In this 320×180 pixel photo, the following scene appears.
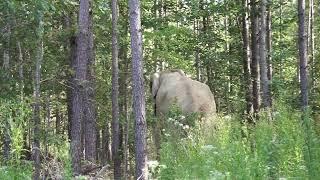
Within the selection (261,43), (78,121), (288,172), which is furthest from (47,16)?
(288,172)

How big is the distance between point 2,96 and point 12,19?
168 cm

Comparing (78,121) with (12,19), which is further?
(78,121)

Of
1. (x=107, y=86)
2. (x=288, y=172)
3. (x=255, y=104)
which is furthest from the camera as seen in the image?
(x=107, y=86)

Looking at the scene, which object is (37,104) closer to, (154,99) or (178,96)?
(178,96)

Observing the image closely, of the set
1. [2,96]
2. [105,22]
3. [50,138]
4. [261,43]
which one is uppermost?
[105,22]

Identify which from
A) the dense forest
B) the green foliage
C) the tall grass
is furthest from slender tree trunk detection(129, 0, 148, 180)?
the green foliage

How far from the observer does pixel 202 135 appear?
9.98 metres

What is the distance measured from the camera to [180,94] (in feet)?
47.5

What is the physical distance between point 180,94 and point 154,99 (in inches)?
56.7

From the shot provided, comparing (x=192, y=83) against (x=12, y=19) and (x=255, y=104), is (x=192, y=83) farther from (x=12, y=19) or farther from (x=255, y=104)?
(x=12, y=19)

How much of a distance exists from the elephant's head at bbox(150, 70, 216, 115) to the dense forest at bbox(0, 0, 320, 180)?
4 centimetres

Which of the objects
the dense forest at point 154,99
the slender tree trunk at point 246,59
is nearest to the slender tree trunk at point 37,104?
the dense forest at point 154,99

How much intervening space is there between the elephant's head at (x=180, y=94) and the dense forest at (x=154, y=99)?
0.04 metres

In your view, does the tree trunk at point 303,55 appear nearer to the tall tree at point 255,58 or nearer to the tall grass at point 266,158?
the tall tree at point 255,58
